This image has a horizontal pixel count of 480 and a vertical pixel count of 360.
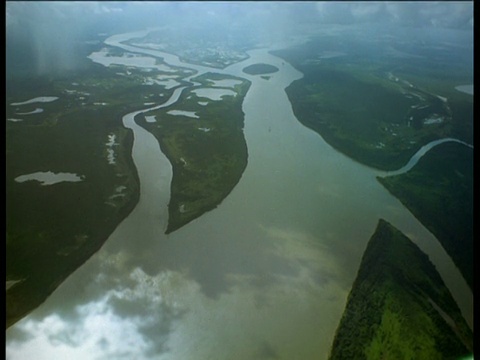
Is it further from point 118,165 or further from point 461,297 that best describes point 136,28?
point 461,297

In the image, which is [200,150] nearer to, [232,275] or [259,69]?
[232,275]

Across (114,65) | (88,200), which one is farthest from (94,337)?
(114,65)

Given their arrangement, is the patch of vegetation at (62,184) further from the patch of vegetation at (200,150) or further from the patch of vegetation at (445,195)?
the patch of vegetation at (445,195)

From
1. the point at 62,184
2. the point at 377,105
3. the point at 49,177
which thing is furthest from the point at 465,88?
the point at 49,177

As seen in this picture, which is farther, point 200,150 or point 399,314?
point 200,150

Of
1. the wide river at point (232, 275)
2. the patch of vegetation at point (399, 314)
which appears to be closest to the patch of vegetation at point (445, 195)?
the wide river at point (232, 275)

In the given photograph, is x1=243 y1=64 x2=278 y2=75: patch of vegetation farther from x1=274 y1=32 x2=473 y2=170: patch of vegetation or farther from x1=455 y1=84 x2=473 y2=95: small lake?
x1=455 y1=84 x2=473 y2=95: small lake
